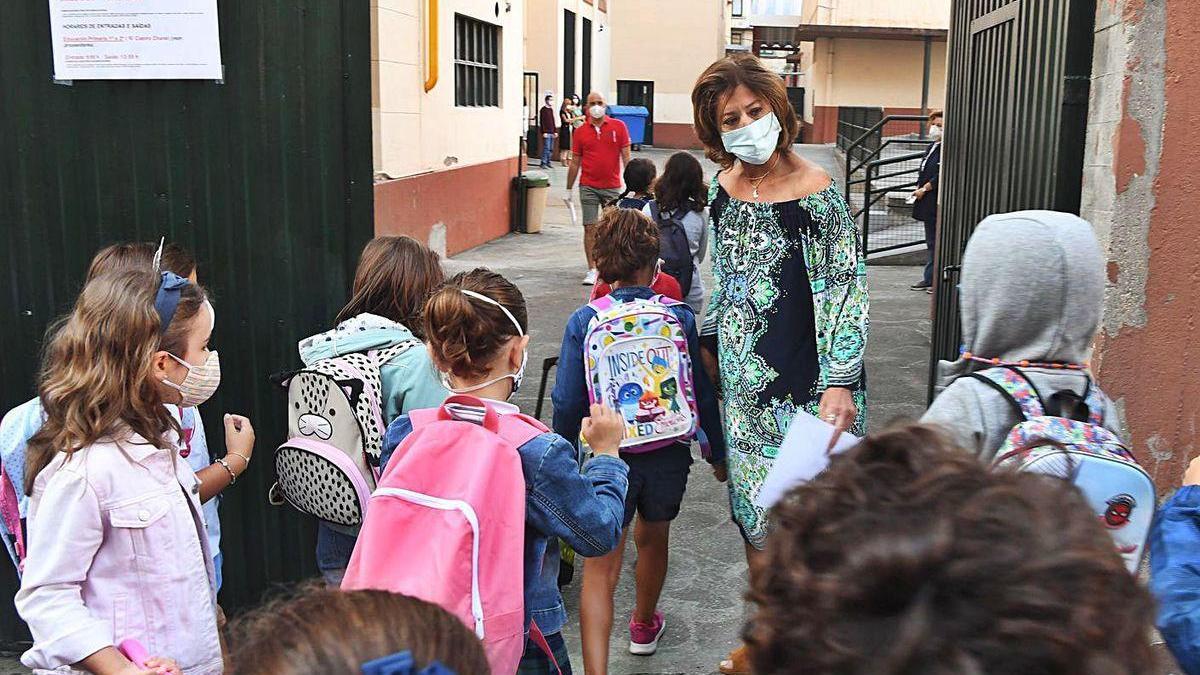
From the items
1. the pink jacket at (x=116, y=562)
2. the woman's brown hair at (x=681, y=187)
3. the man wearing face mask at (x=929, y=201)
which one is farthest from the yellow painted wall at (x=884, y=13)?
the pink jacket at (x=116, y=562)

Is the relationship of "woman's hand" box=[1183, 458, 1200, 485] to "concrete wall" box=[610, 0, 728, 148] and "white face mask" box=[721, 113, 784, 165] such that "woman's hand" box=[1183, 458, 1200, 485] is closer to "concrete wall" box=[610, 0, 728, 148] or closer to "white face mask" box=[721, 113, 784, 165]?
"white face mask" box=[721, 113, 784, 165]

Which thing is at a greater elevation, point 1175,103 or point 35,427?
point 1175,103

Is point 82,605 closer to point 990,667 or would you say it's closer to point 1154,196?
point 990,667

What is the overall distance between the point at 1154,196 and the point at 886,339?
5636mm

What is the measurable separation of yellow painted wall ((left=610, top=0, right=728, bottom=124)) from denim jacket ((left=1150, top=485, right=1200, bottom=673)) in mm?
35962

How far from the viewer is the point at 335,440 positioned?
112 inches

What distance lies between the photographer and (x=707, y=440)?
12.0ft

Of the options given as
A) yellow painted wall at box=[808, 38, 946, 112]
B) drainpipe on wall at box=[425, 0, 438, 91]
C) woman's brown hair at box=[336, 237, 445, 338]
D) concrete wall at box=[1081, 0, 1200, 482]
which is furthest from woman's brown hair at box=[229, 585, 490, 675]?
yellow painted wall at box=[808, 38, 946, 112]

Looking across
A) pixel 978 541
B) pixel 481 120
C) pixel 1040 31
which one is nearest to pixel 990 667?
pixel 978 541

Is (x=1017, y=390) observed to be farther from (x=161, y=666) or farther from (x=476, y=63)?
(x=476, y=63)

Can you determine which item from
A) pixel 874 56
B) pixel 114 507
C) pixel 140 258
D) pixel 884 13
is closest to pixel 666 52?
pixel 874 56

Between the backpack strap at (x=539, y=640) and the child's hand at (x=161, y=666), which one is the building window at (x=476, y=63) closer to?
the backpack strap at (x=539, y=640)

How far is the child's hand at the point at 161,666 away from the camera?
85.6 inches

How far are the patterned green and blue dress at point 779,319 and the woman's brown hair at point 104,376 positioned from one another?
1660 millimetres
